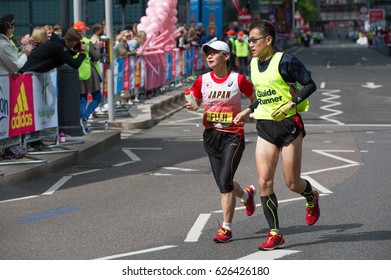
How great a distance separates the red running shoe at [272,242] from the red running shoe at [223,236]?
1.28 ft

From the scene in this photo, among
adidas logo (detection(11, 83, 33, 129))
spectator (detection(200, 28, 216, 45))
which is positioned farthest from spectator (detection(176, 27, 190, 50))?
adidas logo (detection(11, 83, 33, 129))

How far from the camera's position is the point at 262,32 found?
8375 mm

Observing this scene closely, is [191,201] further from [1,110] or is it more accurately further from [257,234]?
[1,110]

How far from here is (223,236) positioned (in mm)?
8602

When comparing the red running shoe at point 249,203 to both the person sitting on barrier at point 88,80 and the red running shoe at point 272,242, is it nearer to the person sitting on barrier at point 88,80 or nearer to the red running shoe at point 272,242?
the red running shoe at point 272,242

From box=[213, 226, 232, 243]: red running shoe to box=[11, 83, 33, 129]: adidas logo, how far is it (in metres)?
5.34

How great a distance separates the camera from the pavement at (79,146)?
12.8 meters

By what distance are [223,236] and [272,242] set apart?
0.50 metres

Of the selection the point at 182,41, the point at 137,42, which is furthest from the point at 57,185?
the point at 182,41

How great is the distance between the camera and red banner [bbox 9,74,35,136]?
13227 mm

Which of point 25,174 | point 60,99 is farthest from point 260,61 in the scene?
point 60,99

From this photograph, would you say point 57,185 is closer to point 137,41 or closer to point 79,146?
point 79,146

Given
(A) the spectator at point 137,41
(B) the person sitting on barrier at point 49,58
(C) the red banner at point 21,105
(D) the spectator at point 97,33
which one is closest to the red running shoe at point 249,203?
(C) the red banner at point 21,105
